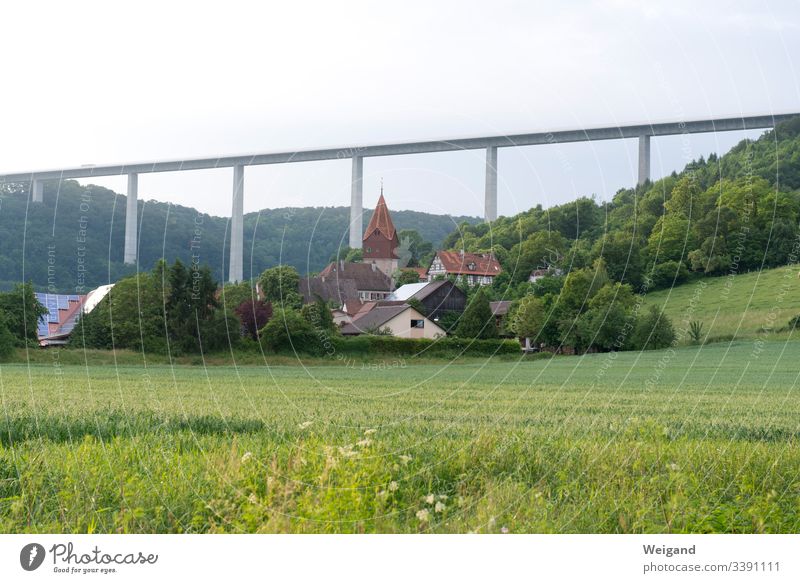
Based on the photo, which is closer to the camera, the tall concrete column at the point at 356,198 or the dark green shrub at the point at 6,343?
the tall concrete column at the point at 356,198

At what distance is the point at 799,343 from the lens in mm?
19609

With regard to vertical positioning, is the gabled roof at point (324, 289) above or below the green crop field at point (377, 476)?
above

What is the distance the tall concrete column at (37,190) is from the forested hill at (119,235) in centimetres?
4

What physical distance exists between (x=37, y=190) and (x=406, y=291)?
3598 mm

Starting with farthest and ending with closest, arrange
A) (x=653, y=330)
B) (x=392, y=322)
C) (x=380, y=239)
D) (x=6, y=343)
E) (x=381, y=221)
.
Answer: (x=6, y=343)
(x=653, y=330)
(x=392, y=322)
(x=380, y=239)
(x=381, y=221)

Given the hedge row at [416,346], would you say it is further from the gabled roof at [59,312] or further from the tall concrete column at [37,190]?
the tall concrete column at [37,190]

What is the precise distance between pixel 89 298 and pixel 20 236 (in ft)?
3.83

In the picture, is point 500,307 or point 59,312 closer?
point 500,307

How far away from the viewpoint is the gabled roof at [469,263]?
778 cm

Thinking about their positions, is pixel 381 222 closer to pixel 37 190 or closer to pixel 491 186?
pixel 491 186

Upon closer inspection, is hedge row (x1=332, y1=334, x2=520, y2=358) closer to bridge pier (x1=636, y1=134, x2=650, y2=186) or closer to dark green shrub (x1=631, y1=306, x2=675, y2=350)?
dark green shrub (x1=631, y1=306, x2=675, y2=350)

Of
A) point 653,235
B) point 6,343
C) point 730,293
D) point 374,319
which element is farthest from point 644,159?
point 6,343

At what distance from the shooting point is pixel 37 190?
8312 mm

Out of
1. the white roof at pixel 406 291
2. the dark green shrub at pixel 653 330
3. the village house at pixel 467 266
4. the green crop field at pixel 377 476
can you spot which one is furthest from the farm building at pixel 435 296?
the dark green shrub at pixel 653 330
